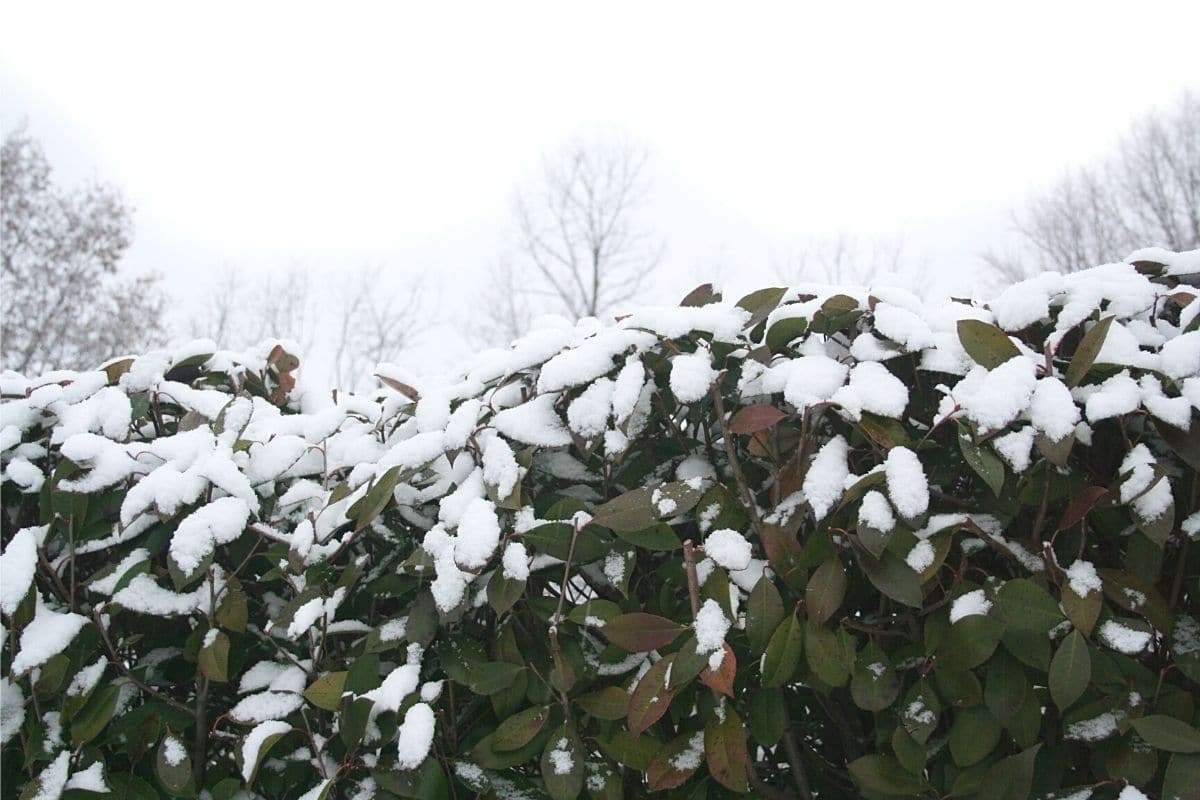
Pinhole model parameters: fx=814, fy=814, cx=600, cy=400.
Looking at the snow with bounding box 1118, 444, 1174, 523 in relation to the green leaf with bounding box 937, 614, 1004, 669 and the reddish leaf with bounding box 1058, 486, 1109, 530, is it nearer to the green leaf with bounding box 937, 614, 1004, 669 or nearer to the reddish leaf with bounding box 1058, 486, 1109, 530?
the reddish leaf with bounding box 1058, 486, 1109, 530

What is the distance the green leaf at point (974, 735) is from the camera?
42.5 inches

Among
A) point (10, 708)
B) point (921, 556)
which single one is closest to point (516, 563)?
point (921, 556)

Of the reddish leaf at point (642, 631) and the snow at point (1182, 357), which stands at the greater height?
the snow at point (1182, 357)

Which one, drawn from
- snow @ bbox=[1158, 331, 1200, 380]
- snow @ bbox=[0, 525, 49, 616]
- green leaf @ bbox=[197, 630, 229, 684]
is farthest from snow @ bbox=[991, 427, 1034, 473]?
snow @ bbox=[0, 525, 49, 616]

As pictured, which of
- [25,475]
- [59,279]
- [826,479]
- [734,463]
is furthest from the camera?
[59,279]

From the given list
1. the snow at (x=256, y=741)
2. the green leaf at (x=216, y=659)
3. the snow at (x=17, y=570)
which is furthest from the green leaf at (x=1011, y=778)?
the snow at (x=17, y=570)

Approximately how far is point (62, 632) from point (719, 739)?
1134mm

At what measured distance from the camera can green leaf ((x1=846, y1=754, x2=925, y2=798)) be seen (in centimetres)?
110

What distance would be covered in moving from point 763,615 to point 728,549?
0.10 metres

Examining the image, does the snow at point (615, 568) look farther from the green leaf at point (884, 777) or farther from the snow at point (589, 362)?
the green leaf at point (884, 777)

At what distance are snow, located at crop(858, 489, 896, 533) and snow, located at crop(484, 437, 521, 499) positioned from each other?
500 mm

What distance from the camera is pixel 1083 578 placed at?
1057mm

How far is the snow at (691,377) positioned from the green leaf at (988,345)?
0.37 metres

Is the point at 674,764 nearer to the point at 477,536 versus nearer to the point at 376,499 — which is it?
the point at 477,536
